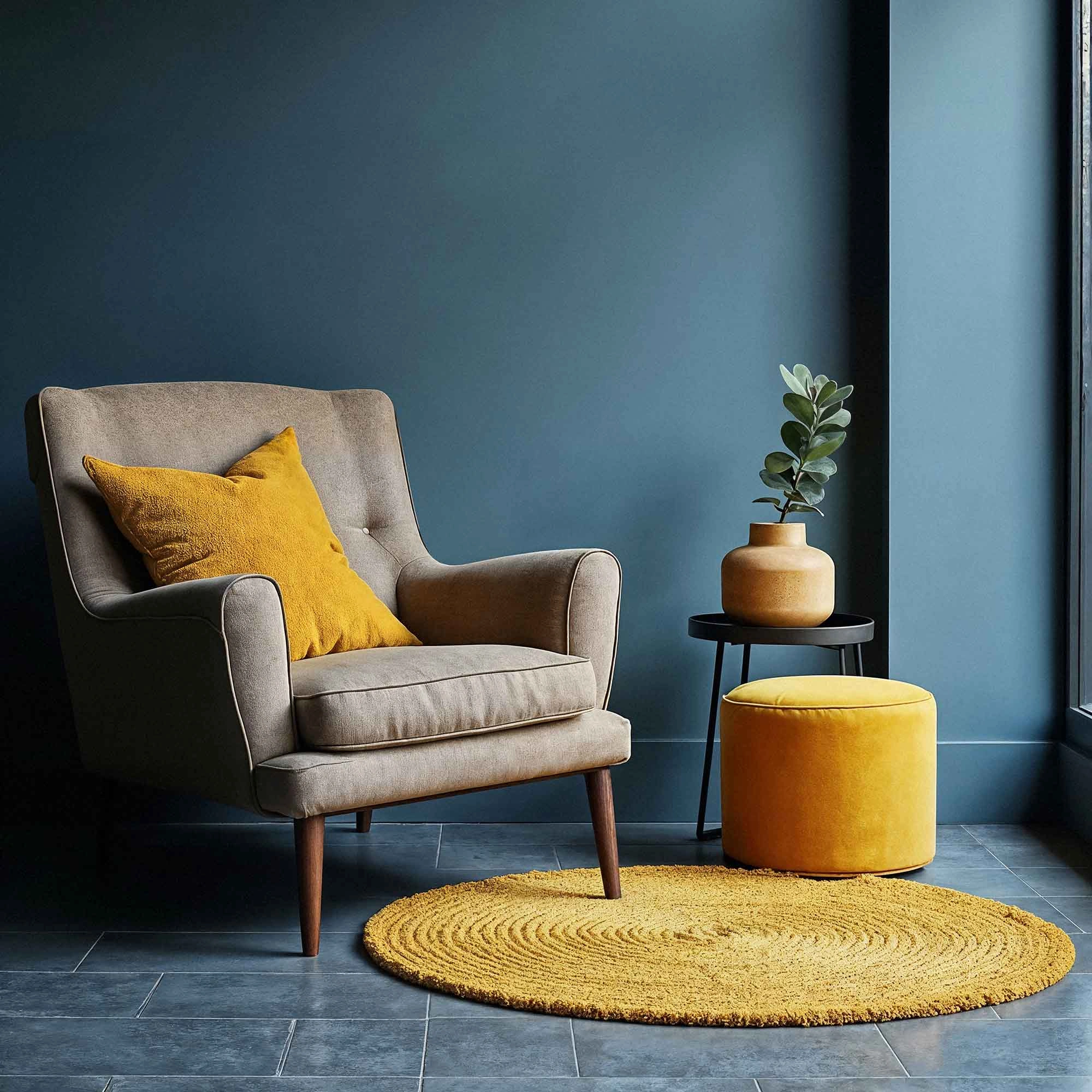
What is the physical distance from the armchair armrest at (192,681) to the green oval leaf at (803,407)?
1274mm

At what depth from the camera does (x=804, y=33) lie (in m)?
3.02

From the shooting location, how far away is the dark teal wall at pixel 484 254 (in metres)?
2.94

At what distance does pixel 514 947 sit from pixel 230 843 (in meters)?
1.01

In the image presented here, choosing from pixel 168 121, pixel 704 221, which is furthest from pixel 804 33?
pixel 168 121

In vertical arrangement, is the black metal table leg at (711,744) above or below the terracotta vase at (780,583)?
below

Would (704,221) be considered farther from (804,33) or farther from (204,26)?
(204,26)

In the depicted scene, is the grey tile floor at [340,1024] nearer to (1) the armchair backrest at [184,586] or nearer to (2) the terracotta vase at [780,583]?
(1) the armchair backrest at [184,586]

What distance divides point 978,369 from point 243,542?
5.72 ft

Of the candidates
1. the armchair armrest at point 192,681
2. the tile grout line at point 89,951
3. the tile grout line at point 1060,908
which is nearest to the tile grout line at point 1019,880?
the tile grout line at point 1060,908

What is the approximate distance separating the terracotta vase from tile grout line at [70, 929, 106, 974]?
4.55 ft

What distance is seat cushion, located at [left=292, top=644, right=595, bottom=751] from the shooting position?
6.51ft

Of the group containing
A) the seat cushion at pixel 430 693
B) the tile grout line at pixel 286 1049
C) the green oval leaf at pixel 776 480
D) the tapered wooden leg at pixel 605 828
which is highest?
the green oval leaf at pixel 776 480

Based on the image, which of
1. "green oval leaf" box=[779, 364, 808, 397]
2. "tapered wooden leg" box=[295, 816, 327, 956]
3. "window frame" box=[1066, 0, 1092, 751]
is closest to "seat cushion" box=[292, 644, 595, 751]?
"tapered wooden leg" box=[295, 816, 327, 956]

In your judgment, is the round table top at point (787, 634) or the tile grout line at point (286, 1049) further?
the round table top at point (787, 634)
